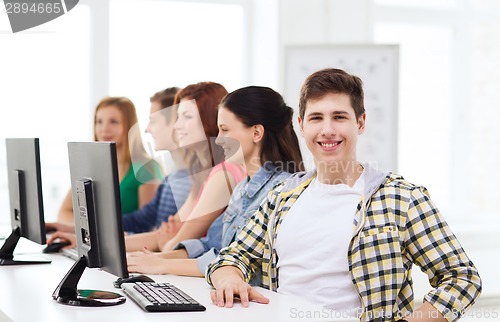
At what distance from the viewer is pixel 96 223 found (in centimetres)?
207

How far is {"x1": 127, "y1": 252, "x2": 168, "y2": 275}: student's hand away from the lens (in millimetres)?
2523

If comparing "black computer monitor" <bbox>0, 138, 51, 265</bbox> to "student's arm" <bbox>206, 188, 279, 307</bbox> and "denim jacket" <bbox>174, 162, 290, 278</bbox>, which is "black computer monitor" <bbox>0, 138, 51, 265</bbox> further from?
"student's arm" <bbox>206, 188, 279, 307</bbox>

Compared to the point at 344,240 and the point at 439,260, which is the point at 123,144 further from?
the point at 439,260

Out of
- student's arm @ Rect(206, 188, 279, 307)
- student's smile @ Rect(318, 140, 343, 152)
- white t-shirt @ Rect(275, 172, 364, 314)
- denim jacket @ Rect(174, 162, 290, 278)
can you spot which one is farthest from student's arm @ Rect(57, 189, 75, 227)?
student's smile @ Rect(318, 140, 343, 152)

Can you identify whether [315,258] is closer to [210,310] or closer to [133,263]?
[210,310]

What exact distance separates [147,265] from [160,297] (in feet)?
1.76

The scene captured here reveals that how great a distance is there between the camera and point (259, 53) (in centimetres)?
508

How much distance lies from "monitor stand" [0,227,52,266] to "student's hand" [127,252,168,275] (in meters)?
0.43

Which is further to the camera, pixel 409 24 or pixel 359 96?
pixel 409 24

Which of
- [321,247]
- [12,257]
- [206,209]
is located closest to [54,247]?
[12,257]

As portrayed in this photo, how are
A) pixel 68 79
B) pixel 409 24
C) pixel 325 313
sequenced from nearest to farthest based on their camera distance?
pixel 325 313, pixel 68 79, pixel 409 24

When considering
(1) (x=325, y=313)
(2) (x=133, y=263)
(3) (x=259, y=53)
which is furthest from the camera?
(3) (x=259, y=53)

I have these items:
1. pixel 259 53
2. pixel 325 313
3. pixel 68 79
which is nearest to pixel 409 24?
pixel 259 53

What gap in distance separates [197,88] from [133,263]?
2.58 ft
